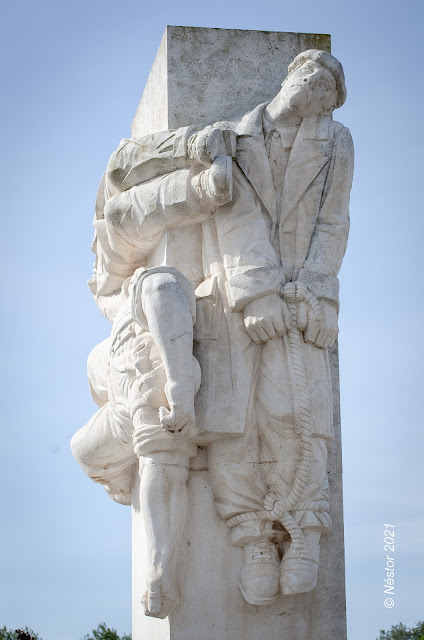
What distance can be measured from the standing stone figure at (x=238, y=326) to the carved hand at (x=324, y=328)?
1 centimetres

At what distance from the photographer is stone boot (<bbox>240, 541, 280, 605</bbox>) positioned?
752 centimetres

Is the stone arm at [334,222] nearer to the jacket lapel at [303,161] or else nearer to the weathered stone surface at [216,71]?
the jacket lapel at [303,161]

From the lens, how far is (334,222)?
7980 mm

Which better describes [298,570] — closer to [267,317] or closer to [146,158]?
[267,317]

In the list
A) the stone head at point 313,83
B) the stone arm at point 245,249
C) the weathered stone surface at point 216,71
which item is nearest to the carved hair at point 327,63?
the stone head at point 313,83

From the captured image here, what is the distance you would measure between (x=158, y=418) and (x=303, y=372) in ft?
2.99

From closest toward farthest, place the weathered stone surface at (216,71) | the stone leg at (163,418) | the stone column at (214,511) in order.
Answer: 1. the stone leg at (163,418)
2. the stone column at (214,511)
3. the weathered stone surface at (216,71)

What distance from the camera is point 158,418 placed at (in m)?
7.48

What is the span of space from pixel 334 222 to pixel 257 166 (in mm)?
597

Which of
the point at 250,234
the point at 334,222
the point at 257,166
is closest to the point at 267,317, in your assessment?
the point at 250,234

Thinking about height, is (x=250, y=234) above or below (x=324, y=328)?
above

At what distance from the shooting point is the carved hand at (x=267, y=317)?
761cm

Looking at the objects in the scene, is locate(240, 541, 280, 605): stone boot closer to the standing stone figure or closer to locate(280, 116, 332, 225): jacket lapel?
the standing stone figure

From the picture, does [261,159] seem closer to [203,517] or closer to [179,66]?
[179,66]
